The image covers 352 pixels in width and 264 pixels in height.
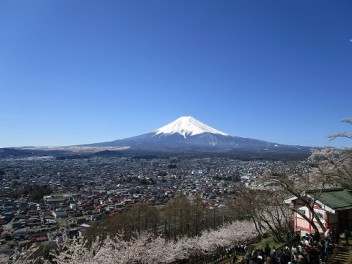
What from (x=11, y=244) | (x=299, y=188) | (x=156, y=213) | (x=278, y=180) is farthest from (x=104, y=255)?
(x=11, y=244)

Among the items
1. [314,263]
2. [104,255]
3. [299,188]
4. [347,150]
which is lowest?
[104,255]

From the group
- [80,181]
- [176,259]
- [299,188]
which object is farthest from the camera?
[80,181]

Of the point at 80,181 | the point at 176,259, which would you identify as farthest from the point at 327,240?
the point at 80,181

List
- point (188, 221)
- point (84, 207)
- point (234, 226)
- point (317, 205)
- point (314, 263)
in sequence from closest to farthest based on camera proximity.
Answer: point (314, 263), point (317, 205), point (234, 226), point (188, 221), point (84, 207)

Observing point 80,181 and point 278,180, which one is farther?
point 80,181

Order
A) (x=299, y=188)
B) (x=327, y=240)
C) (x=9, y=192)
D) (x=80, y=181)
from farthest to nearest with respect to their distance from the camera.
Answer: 1. (x=80, y=181)
2. (x=9, y=192)
3. (x=299, y=188)
4. (x=327, y=240)

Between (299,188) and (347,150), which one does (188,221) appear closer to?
(299,188)

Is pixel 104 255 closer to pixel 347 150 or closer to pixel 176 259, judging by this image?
pixel 176 259

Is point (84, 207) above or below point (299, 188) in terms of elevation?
below

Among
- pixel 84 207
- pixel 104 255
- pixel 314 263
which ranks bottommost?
pixel 84 207
